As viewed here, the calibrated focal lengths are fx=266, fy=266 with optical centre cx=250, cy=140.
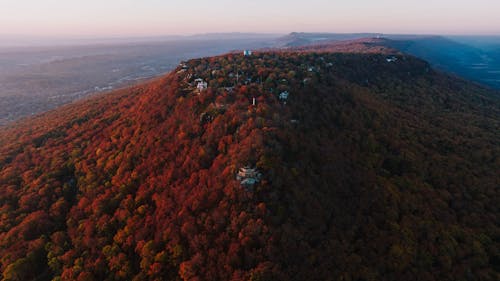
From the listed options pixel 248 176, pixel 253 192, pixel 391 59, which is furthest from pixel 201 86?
pixel 391 59

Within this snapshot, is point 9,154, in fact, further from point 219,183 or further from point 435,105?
point 435,105

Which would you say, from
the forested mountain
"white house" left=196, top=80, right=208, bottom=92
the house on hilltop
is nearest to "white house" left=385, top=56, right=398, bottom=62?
the forested mountain

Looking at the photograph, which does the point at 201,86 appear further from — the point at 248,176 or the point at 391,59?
the point at 391,59

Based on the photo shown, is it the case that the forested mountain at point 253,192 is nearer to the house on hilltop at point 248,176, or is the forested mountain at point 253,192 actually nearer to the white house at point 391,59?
the house on hilltop at point 248,176

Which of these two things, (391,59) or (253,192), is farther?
(391,59)

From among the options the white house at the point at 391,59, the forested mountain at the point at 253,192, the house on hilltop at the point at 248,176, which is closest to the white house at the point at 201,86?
the forested mountain at the point at 253,192

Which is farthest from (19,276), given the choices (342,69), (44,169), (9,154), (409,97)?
(409,97)

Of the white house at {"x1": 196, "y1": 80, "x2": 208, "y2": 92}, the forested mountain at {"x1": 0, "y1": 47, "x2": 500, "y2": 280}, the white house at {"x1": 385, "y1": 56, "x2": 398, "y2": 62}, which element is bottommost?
the forested mountain at {"x1": 0, "y1": 47, "x2": 500, "y2": 280}

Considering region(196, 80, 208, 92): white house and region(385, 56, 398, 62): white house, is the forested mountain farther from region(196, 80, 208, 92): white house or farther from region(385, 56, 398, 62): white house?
region(385, 56, 398, 62): white house
